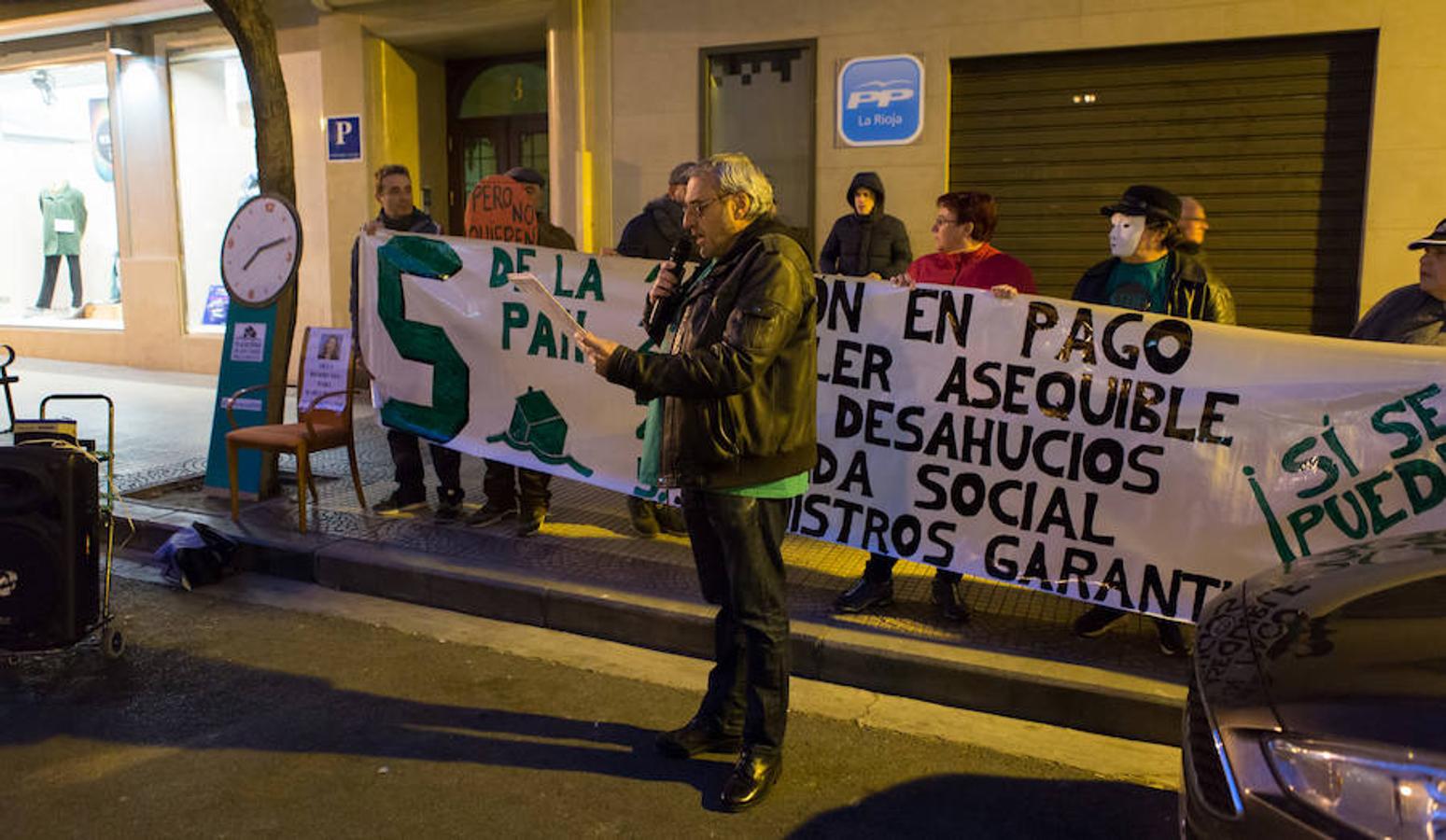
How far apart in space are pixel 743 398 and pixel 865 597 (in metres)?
1.88

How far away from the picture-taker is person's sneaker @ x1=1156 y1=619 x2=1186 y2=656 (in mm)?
4480

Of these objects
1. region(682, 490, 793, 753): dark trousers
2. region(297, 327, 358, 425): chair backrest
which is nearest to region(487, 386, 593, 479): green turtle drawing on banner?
region(297, 327, 358, 425): chair backrest

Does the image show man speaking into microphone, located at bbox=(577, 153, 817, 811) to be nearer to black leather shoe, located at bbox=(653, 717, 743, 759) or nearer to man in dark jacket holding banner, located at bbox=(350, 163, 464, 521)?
black leather shoe, located at bbox=(653, 717, 743, 759)

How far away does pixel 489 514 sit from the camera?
6.46 meters

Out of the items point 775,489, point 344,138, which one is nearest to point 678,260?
point 775,489

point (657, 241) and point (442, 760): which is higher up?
point (657, 241)

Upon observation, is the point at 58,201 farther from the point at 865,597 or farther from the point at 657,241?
the point at 865,597

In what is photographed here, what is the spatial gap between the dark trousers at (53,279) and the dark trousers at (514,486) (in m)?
11.0

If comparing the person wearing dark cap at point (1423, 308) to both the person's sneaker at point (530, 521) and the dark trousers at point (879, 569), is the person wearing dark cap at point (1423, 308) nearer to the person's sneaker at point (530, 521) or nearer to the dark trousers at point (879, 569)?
the dark trousers at point (879, 569)

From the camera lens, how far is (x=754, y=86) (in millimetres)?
9383

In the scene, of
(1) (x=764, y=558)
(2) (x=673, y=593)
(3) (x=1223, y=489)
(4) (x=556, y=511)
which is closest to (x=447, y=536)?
(4) (x=556, y=511)

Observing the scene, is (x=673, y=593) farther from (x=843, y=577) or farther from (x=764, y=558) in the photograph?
(x=764, y=558)

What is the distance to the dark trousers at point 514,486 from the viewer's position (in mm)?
6277

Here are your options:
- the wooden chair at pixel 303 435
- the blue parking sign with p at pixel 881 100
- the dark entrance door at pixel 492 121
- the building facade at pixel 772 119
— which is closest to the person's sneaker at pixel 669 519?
the wooden chair at pixel 303 435
